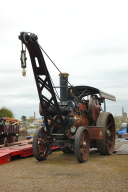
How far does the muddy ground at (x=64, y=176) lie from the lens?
5.07 metres

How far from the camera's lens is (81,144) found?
807 cm

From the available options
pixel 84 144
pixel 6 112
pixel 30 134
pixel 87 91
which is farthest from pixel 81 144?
pixel 6 112

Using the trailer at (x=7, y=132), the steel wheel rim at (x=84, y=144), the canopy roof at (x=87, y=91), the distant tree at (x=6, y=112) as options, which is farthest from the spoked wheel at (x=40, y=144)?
the distant tree at (x=6, y=112)

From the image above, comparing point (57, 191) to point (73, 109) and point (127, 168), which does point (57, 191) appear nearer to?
point (127, 168)

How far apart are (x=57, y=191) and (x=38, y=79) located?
3.88 metres

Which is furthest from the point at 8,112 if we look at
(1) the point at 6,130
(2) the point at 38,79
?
(2) the point at 38,79

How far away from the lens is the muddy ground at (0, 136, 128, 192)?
200 inches

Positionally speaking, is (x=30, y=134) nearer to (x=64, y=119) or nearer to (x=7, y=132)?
(x=7, y=132)

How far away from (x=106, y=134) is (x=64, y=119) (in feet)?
6.50

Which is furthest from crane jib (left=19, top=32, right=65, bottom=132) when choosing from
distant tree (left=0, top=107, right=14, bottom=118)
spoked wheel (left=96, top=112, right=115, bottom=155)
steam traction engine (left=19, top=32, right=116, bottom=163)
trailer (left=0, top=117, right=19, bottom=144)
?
distant tree (left=0, top=107, right=14, bottom=118)

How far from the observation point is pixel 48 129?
27.7ft

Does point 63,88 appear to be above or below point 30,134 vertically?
above

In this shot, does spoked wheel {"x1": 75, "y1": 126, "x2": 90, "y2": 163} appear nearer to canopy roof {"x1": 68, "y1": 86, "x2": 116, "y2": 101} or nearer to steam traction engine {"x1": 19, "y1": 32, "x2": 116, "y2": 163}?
steam traction engine {"x1": 19, "y1": 32, "x2": 116, "y2": 163}

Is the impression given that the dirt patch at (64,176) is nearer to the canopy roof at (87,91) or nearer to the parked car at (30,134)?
the canopy roof at (87,91)
